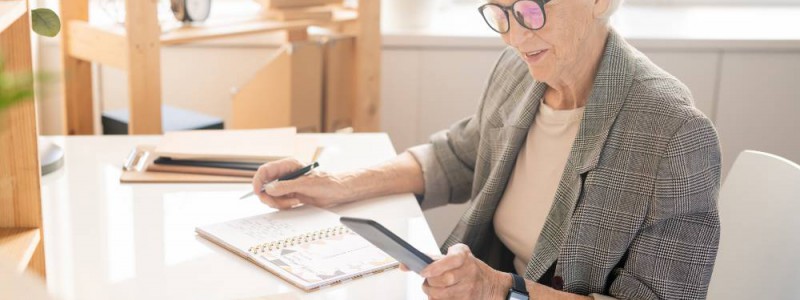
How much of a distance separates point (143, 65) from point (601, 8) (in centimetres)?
106

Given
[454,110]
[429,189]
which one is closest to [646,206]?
[429,189]

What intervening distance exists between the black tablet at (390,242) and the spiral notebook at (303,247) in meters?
0.13

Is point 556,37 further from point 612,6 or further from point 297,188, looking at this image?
point 297,188

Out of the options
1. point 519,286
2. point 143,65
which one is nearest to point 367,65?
point 143,65

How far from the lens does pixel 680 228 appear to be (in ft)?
4.39

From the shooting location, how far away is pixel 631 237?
1.37 m

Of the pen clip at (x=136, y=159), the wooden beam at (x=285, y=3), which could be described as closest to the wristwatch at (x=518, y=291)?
the pen clip at (x=136, y=159)

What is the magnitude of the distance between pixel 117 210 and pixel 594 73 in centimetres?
80

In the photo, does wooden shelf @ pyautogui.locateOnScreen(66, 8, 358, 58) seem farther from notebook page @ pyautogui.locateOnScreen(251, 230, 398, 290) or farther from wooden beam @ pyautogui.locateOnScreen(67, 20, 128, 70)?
notebook page @ pyautogui.locateOnScreen(251, 230, 398, 290)

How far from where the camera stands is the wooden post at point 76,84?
2371 mm

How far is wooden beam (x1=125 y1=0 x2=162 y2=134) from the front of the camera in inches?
82.0

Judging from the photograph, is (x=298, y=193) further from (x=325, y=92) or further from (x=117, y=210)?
(x=325, y=92)

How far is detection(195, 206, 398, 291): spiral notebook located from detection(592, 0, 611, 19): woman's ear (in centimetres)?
48

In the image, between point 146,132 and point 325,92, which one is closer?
point 146,132
